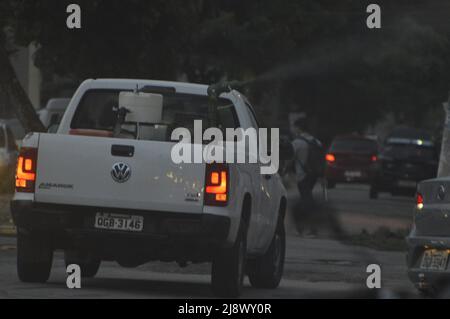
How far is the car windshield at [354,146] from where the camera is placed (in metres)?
50.8

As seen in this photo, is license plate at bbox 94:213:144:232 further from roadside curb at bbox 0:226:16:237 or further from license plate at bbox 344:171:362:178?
license plate at bbox 344:171:362:178

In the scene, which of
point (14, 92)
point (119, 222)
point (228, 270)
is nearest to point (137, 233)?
point (119, 222)

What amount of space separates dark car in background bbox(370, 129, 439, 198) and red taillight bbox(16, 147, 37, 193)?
87.9ft

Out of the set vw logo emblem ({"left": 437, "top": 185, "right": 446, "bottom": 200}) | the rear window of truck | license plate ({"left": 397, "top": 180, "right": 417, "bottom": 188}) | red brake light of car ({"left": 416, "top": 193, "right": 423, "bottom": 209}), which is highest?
the rear window of truck

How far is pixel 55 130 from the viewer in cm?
1534

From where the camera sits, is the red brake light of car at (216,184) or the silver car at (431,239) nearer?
the silver car at (431,239)

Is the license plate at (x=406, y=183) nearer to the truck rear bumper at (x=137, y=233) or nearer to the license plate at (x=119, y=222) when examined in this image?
the truck rear bumper at (x=137, y=233)

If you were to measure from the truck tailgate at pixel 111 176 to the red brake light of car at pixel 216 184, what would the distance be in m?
0.06

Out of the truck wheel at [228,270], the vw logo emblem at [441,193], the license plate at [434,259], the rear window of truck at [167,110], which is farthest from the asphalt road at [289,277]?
the rear window of truck at [167,110]

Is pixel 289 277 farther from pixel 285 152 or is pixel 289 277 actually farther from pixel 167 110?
pixel 167 110

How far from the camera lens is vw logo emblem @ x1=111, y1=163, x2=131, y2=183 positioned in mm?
13289

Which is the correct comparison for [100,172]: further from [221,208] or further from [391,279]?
[391,279]

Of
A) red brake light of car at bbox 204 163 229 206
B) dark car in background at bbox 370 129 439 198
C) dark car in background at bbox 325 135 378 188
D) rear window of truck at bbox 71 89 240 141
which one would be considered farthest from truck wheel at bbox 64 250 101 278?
dark car in background at bbox 325 135 378 188

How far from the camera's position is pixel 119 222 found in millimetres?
13391
